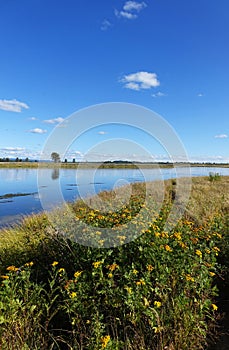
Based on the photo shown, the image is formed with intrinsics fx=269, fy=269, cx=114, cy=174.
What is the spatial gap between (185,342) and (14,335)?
1403 mm

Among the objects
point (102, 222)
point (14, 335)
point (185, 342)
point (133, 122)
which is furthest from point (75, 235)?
point (133, 122)

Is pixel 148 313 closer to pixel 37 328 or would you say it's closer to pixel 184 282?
pixel 184 282

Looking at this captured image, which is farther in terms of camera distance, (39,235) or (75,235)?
(39,235)

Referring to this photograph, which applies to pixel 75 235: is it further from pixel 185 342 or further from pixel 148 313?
pixel 185 342

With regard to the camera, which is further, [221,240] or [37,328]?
[221,240]

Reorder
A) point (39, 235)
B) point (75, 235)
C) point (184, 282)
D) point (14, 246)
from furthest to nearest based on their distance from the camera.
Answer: point (14, 246), point (39, 235), point (75, 235), point (184, 282)

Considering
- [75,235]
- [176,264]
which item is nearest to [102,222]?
[75,235]

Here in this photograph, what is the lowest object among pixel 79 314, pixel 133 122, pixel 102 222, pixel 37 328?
pixel 37 328

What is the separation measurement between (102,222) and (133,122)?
2.57 meters

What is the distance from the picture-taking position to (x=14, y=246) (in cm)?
466

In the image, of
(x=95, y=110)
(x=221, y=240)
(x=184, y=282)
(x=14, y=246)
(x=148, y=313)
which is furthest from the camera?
(x=95, y=110)

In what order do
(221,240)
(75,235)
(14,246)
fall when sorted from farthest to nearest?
(14,246) → (221,240) → (75,235)

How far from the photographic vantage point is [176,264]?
98.7 inches

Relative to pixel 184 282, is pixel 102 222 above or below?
above
